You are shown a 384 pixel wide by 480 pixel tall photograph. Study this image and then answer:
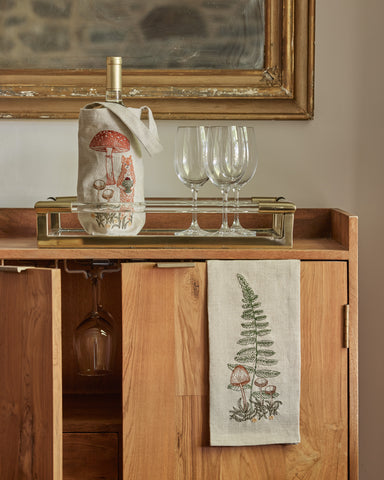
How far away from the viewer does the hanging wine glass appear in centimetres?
129

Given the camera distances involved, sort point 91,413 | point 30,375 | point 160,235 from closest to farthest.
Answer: point 30,375 < point 160,235 < point 91,413

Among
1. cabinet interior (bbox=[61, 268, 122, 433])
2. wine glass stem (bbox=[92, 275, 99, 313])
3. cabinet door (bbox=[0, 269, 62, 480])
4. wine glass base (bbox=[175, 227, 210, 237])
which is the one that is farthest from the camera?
cabinet interior (bbox=[61, 268, 122, 433])

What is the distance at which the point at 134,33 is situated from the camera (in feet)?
4.73

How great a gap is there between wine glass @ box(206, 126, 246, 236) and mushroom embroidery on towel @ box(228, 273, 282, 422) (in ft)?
0.56

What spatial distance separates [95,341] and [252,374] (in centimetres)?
35

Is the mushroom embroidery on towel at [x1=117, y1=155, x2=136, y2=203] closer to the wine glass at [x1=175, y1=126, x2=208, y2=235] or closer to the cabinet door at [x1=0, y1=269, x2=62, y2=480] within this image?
the wine glass at [x1=175, y1=126, x2=208, y2=235]

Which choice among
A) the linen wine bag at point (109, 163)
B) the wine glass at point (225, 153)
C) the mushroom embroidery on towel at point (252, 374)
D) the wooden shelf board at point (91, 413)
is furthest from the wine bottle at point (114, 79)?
the wooden shelf board at point (91, 413)

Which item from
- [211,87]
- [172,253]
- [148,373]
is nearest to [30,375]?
[148,373]

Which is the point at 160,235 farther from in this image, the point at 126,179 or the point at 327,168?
the point at 327,168

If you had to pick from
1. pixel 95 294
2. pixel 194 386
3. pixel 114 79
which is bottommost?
pixel 194 386

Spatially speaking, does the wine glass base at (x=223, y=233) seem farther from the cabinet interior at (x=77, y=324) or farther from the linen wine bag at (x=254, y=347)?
the cabinet interior at (x=77, y=324)

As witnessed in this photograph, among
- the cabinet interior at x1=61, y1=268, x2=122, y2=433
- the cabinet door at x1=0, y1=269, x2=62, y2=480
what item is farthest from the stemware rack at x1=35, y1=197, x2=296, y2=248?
the cabinet interior at x1=61, y1=268, x2=122, y2=433

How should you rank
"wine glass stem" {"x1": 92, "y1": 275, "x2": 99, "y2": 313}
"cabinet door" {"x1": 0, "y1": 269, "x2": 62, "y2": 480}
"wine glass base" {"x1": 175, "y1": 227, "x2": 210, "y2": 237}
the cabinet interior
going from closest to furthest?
"cabinet door" {"x1": 0, "y1": 269, "x2": 62, "y2": 480}, "wine glass base" {"x1": 175, "y1": 227, "x2": 210, "y2": 237}, "wine glass stem" {"x1": 92, "y1": 275, "x2": 99, "y2": 313}, the cabinet interior

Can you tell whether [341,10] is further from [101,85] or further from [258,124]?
[101,85]
